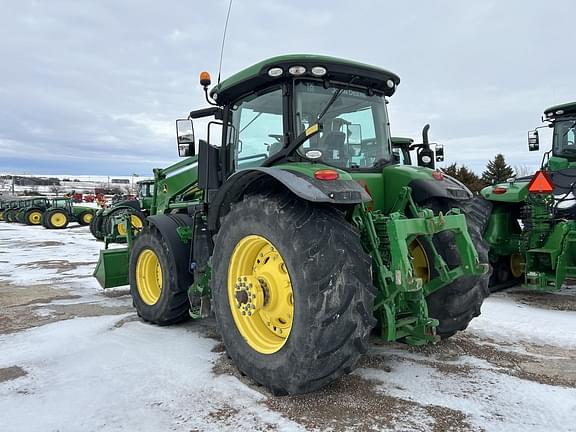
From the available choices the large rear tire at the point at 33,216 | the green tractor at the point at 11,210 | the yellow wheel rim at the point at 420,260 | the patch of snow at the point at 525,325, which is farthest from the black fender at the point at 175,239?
the green tractor at the point at 11,210

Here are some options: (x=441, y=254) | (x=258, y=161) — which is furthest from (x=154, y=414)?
(x=441, y=254)

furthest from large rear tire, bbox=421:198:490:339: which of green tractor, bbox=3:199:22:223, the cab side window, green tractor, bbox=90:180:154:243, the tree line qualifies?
green tractor, bbox=3:199:22:223

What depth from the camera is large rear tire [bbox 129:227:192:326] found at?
16.0 ft

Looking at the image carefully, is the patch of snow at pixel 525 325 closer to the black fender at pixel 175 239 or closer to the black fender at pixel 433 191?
the black fender at pixel 433 191

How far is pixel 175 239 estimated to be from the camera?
4957mm

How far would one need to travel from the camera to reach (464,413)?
288 cm

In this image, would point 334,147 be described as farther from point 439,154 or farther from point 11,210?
point 11,210

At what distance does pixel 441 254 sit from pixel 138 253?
3.32m

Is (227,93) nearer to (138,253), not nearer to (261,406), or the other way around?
(138,253)

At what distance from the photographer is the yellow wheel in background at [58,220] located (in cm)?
2379

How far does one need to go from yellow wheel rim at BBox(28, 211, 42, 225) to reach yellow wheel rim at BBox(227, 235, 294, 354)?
2636cm

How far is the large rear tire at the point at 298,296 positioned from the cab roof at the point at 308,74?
106 cm

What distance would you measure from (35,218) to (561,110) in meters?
26.2

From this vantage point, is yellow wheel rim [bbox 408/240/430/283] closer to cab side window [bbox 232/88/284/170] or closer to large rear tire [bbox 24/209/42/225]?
cab side window [bbox 232/88/284/170]
